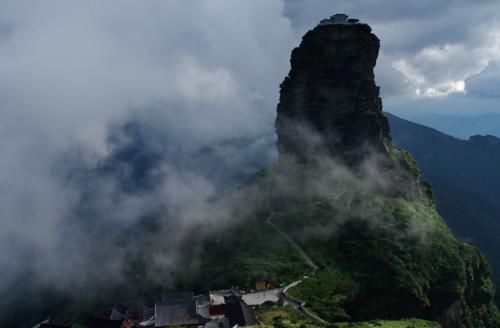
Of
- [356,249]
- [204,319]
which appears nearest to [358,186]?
[356,249]

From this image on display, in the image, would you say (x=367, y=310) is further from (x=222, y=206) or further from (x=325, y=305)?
(x=222, y=206)

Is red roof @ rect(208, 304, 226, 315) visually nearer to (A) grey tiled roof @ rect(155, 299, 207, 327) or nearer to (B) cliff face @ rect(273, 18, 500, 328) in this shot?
(A) grey tiled roof @ rect(155, 299, 207, 327)

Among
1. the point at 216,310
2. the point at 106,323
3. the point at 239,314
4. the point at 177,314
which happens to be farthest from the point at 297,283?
the point at 106,323

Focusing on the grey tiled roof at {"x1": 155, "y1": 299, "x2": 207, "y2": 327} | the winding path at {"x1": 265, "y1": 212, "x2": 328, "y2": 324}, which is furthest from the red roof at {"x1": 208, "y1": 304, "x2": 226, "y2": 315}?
the winding path at {"x1": 265, "y1": 212, "x2": 328, "y2": 324}

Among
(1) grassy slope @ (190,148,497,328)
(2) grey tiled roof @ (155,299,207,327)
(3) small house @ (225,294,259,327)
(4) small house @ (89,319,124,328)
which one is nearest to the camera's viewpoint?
(3) small house @ (225,294,259,327)

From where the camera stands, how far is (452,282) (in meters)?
153

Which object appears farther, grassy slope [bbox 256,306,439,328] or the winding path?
the winding path

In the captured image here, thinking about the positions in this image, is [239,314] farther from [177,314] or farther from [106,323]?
[106,323]

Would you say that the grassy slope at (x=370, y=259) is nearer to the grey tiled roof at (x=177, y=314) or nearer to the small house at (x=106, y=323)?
the grey tiled roof at (x=177, y=314)

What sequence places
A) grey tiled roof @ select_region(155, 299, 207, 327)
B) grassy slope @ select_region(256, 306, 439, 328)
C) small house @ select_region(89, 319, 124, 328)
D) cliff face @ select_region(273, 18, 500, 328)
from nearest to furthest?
grassy slope @ select_region(256, 306, 439, 328) → grey tiled roof @ select_region(155, 299, 207, 327) → small house @ select_region(89, 319, 124, 328) → cliff face @ select_region(273, 18, 500, 328)

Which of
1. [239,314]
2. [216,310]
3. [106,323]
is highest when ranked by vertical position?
[239,314]

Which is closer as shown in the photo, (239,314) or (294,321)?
(294,321)

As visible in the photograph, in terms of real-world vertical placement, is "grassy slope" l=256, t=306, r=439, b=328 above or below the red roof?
below

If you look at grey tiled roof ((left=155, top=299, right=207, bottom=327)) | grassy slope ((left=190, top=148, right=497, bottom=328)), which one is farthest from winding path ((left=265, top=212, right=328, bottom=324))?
grey tiled roof ((left=155, top=299, right=207, bottom=327))
